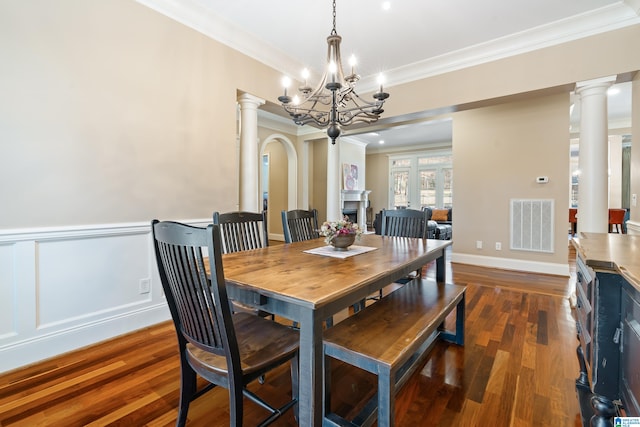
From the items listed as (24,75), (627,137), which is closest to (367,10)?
(24,75)

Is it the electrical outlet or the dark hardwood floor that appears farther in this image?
the electrical outlet

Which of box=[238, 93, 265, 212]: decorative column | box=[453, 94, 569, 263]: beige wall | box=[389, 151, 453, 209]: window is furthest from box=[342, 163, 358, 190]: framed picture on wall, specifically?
box=[238, 93, 265, 212]: decorative column

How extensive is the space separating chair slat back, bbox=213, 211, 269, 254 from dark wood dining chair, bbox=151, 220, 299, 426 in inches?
30.7

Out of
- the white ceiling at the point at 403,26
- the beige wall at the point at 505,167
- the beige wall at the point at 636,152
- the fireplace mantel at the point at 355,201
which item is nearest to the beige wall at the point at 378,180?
the fireplace mantel at the point at 355,201

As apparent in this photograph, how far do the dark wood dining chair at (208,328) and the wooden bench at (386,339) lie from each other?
0.21 meters

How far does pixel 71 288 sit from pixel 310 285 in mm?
1962

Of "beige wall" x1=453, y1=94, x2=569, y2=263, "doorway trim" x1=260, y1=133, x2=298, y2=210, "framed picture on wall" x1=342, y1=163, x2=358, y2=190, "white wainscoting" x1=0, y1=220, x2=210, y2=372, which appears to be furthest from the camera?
"framed picture on wall" x1=342, y1=163, x2=358, y2=190

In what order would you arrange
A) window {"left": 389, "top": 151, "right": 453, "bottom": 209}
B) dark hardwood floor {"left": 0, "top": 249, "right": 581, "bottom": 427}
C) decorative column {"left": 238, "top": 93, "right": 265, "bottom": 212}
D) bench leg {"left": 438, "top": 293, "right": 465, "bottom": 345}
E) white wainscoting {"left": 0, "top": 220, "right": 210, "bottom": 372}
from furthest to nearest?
window {"left": 389, "top": 151, "right": 453, "bottom": 209}
decorative column {"left": 238, "top": 93, "right": 265, "bottom": 212}
bench leg {"left": 438, "top": 293, "right": 465, "bottom": 345}
white wainscoting {"left": 0, "top": 220, "right": 210, "bottom": 372}
dark hardwood floor {"left": 0, "top": 249, "right": 581, "bottom": 427}

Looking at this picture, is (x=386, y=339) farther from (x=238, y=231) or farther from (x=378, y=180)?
(x=378, y=180)

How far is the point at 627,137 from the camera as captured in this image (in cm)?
688

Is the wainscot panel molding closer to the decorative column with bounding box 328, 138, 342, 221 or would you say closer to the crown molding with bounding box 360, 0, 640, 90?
the decorative column with bounding box 328, 138, 342, 221

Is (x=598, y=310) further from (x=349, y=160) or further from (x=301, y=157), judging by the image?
(x=349, y=160)

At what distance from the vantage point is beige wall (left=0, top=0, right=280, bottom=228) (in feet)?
6.18

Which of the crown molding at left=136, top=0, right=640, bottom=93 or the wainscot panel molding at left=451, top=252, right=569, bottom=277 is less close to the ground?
the crown molding at left=136, top=0, right=640, bottom=93
